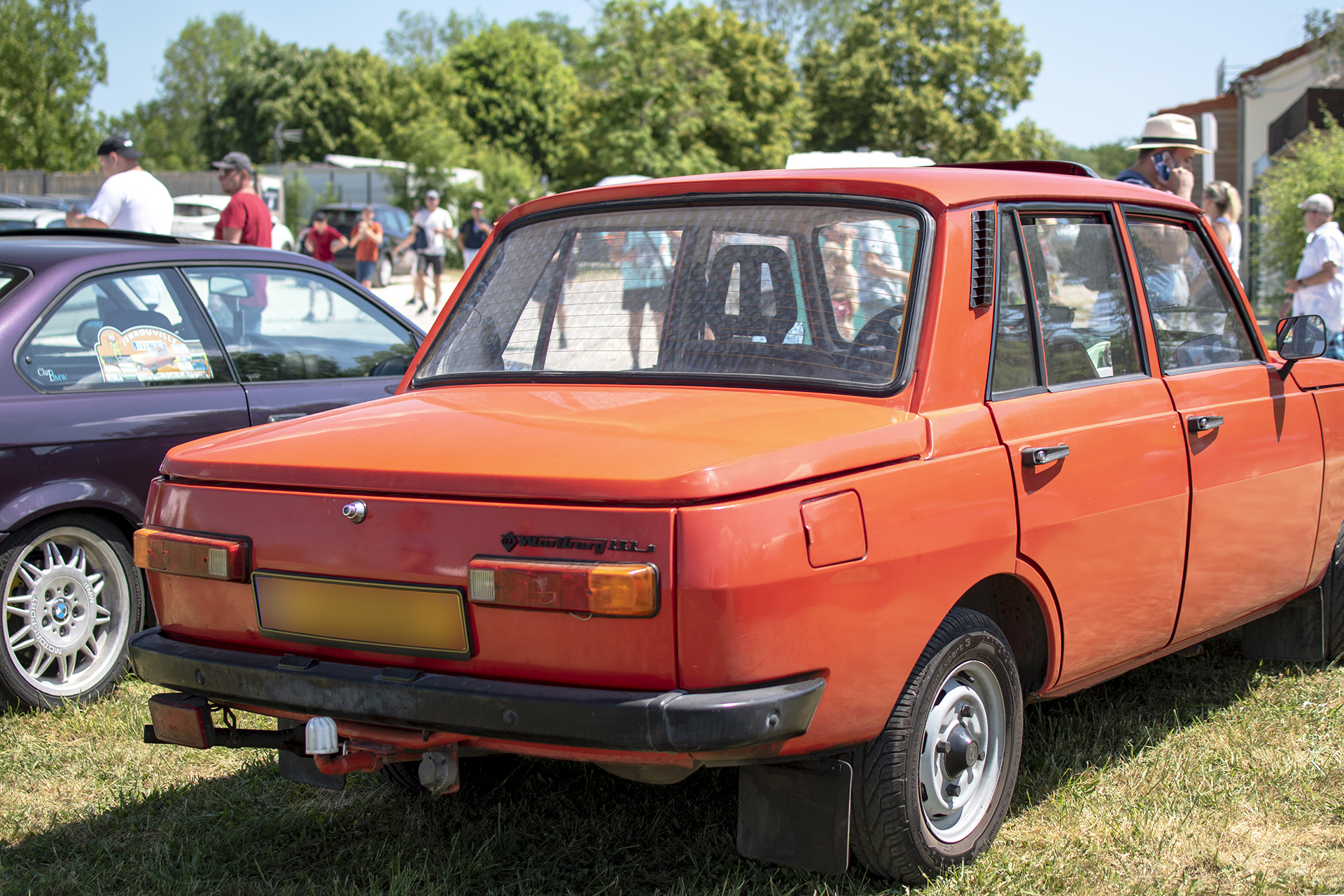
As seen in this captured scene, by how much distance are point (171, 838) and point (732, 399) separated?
1.92m

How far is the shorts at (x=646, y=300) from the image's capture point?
10.9 ft

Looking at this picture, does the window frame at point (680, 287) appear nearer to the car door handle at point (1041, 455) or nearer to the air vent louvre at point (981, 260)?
the air vent louvre at point (981, 260)

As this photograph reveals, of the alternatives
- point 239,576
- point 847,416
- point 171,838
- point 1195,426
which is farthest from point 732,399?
point 171,838

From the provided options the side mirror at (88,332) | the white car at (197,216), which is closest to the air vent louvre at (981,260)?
the side mirror at (88,332)

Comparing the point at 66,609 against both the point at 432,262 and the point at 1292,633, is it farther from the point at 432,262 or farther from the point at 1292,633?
the point at 432,262

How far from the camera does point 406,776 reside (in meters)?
3.65

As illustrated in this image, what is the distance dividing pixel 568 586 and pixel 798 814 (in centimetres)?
75

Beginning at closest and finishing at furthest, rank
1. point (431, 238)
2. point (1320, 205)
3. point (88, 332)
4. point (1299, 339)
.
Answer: point (1299, 339) < point (88, 332) < point (1320, 205) < point (431, 238)

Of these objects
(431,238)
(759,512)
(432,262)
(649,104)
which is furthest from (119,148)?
(649,104)

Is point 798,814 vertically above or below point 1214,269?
below

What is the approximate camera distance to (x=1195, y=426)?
144 inches

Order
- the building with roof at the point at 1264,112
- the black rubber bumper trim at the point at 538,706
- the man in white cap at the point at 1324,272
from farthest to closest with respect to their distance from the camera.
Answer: the building with roof at the point at 1264,112, the man in white cap at the point at 1324,272, the black rubber bumper trim at the point at 538,706

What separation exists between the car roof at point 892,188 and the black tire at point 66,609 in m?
2.02

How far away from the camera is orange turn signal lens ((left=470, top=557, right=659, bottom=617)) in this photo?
237 cm
